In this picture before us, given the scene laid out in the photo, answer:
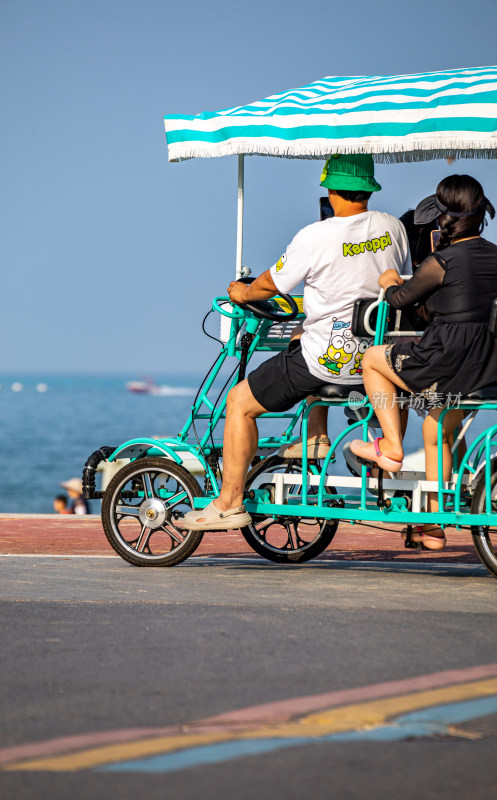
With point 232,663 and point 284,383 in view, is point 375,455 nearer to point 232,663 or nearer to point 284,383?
point 284,383

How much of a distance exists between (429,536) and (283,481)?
2.92ft

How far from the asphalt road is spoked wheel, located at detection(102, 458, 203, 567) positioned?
179 millimetres

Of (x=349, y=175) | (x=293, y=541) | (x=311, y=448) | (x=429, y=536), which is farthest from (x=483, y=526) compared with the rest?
(x=349, y=175)

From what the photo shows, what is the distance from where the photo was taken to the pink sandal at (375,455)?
6.40 m

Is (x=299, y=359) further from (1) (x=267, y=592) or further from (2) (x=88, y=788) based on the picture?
(2) (x=88, y=788)

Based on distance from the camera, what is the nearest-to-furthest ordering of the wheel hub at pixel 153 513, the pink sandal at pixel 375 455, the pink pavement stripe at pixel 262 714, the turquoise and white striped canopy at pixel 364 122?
the pink pavement stripe at pixel 262 714 < the pink sandal at pixel 375 455 < the wheel hub at pixel 153 513 < the turquoise and white striped canopy at pixel 364 122

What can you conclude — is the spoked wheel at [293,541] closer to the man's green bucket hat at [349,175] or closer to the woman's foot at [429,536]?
the woman's foot at [429,536]

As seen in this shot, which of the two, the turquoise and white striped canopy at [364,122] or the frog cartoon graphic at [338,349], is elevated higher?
the turquoise and white striped canopy at [364,122]

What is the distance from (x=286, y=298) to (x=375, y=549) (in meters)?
2.77

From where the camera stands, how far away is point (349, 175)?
22.1ft

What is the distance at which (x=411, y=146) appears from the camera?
7.46 m

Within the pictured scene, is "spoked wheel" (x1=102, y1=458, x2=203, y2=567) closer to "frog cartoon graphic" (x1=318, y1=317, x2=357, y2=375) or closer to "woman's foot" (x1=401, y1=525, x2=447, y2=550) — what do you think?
"frog cartoon graphic" (x1=318, y1=317, x2=357, y2=375)

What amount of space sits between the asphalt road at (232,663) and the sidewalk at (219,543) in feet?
3.93

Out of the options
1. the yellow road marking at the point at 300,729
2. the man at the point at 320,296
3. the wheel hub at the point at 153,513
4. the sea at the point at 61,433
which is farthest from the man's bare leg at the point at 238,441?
the sea at the point at 61,433
